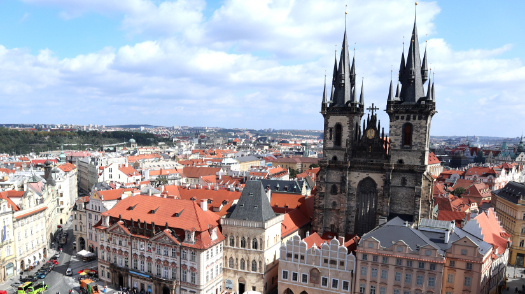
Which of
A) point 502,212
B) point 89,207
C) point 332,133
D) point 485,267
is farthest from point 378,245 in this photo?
point 89,207

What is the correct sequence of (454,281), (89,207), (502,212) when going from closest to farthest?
(454,281) → (89,207) → (502,212)

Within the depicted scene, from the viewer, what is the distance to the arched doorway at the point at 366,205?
211ft

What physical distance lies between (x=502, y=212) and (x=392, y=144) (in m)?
44.4

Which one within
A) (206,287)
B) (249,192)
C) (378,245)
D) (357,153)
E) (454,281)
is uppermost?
(357,153)

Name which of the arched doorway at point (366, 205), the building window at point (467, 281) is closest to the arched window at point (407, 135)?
the arched doorway at point (366, 205)

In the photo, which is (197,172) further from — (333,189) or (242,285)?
(242,285)

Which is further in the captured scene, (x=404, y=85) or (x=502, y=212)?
(x=502, y=212)

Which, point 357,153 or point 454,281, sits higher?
point 357,153

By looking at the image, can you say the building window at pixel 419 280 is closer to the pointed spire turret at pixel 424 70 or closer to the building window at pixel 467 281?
the building window at pixel 467 281

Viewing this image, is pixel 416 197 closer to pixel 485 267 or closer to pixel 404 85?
pixel 485 267

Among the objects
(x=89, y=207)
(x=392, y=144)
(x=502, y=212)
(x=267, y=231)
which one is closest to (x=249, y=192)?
(x=267, y=231)

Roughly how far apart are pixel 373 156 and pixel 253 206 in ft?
77.0

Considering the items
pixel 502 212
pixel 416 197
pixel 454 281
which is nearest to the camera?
pixel 454 281

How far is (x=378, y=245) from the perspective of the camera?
50531 mm
